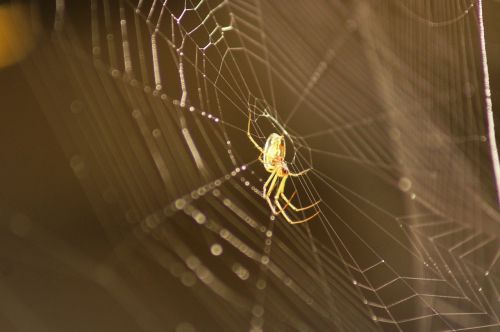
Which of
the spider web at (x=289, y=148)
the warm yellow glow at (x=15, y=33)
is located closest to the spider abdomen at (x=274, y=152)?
the spider web at (x=289, y=148)

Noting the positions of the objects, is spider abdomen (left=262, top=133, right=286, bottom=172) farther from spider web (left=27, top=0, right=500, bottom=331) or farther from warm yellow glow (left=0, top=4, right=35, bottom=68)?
warm yellow glow (left=0, top=4, right=35, bottom=68)

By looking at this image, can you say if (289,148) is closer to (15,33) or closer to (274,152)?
(274,152)

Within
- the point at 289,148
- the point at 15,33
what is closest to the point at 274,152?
the point at 289,148

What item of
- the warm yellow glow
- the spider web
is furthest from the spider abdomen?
the warm yellow glow

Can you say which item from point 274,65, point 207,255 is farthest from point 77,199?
point 274,65

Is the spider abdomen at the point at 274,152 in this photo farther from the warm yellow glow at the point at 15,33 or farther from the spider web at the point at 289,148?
the warm yellow glow at the point at 15,33

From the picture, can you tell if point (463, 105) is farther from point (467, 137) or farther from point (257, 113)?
point (257, 113)
